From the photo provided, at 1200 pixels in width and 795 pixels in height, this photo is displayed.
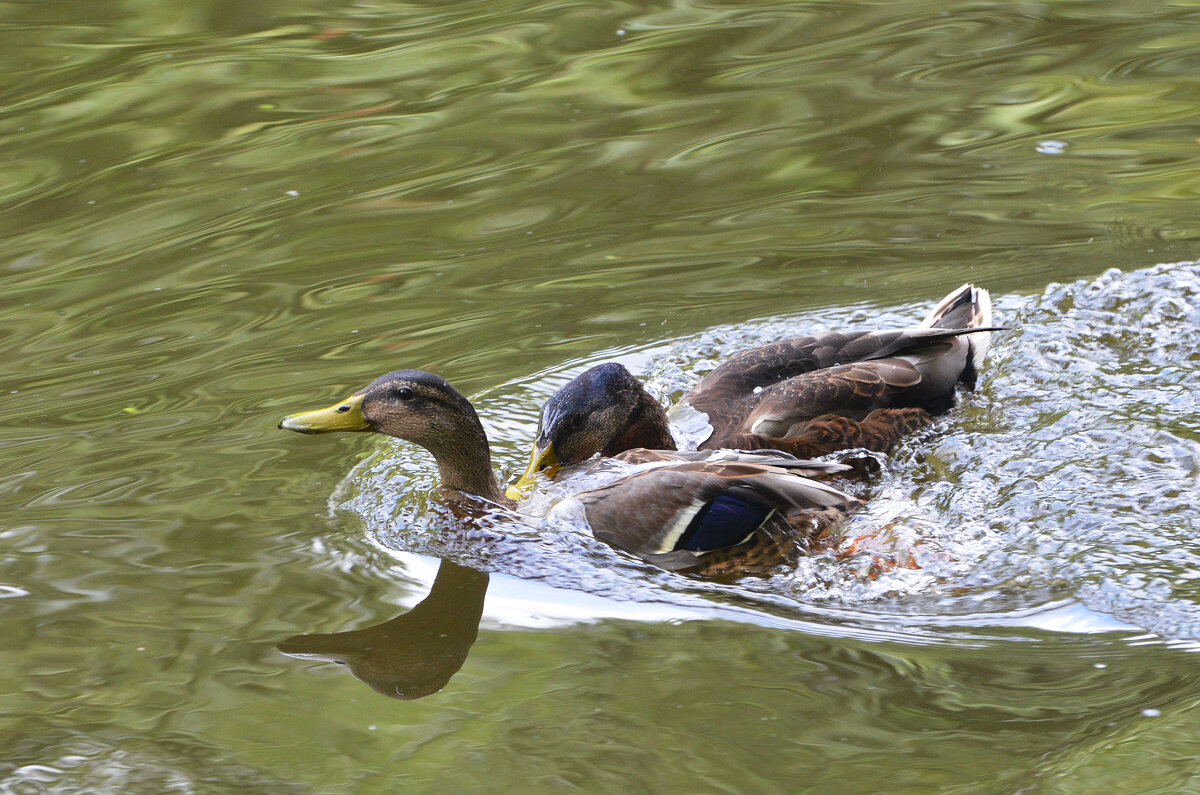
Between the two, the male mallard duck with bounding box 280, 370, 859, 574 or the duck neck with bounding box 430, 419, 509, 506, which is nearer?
the male mallard duck with bounding box 280, 370, 859, 574

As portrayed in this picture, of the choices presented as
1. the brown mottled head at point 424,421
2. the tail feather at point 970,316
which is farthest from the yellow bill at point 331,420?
the tail feather at point 970,316

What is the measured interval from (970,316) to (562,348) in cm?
228

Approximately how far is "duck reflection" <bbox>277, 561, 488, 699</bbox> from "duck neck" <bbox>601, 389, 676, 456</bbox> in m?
1.58

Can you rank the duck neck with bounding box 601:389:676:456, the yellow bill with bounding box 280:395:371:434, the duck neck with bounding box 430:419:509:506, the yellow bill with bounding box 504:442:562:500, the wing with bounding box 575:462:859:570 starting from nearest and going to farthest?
1. the wing with bounding box 575:462:859:570
2. the yellow bill with bounding box 280:395:371:434
3. the duck neck with bounding box 430:419:509:506
4. the yellow bill with bounding box 504:442:562:500
5. the duck neck with bounding box 601:389:676:456

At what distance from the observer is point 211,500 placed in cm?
627

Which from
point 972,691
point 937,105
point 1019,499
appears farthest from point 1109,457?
point 937,105

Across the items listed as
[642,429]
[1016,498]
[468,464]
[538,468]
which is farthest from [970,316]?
[468,464]

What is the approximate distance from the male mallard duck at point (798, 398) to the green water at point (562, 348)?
27 centimetres

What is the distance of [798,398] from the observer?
21.7 ft

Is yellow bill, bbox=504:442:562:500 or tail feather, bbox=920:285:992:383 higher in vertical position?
tail feather, bbox=920:285:992:383

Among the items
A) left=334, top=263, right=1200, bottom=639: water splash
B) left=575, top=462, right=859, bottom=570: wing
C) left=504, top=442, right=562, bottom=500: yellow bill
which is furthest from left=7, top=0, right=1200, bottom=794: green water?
left=504, top=442, right=562, bottom=500: yellow bill

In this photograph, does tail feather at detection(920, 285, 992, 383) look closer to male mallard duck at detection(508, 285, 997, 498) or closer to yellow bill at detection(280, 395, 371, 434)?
male mallard duck at detection(508, 285, 997, 498)

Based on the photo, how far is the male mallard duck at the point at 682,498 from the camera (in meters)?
5.64

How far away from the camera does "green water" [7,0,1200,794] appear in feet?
14.5
